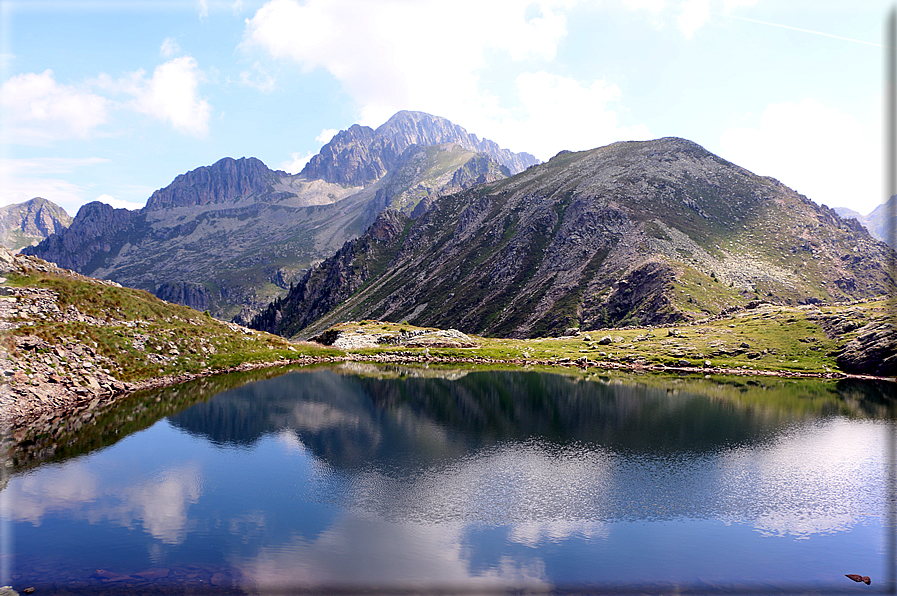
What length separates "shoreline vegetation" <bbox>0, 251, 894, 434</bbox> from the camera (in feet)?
225

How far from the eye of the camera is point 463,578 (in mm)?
30672

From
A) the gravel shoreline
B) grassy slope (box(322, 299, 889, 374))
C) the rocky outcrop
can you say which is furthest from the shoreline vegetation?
the rocky outcrop

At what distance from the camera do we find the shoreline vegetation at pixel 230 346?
68.4 m

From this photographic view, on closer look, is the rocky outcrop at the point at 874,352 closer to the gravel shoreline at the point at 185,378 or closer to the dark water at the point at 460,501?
the gravel shoreline at the point at 185,378

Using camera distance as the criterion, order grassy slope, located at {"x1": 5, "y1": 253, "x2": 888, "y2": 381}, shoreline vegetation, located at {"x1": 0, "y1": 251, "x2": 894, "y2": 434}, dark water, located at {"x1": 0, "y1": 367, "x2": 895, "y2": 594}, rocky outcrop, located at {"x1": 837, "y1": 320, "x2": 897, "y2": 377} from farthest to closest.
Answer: rocky outcrop, located at {"x1": 837, "y1": 320, "x2": 897, "y2": 377}
grassy slope, located at {"x1": 5, "y1": 253, "x2": 888, "y2": 381}
shoreline vegetation, located at {"x1": 0, "y1": 251, "x2": 894, "y2": 434}
dark water, located at {"x1": 0, "y1": 367, "x2": 895, "y2": 594}

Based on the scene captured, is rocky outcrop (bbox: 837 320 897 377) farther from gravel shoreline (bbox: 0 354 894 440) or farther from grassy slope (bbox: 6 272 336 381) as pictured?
grassy slope (bbox: 6 272 336 381)

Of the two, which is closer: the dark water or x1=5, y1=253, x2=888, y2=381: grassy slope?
the dark water

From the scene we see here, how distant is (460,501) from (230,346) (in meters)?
87.5

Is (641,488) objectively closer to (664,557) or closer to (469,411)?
(664,557)

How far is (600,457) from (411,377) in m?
63.9

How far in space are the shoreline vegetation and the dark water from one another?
1048 centimetres

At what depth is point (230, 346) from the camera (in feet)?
368

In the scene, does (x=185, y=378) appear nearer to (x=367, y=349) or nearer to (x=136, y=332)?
(x=136, y=332)

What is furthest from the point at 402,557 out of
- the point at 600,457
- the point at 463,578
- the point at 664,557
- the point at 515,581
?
the point at 600,457
